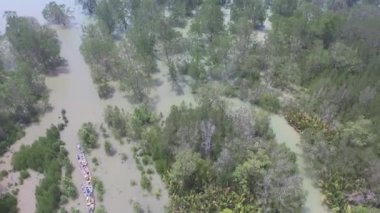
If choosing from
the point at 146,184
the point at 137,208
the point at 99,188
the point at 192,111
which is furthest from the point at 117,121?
the point at 137,208

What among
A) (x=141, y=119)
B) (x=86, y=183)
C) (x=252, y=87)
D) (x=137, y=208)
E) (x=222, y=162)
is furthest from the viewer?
(x=252, y=87)

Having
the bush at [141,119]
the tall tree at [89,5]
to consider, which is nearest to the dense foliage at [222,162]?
the bush at [141,119]

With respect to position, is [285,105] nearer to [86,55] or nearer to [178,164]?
[178,164]

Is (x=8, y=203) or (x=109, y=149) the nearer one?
(x=8, y=203)

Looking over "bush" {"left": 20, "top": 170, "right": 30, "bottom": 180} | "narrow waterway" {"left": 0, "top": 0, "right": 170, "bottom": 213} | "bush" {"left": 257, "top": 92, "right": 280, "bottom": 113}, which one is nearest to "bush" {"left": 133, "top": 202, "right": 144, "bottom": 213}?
"narrow waterway" {"left": 0, "top": 0, "right": 170, "bottom": 213}

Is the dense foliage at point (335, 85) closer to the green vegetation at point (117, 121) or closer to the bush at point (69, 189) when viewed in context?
the green vegetation at point (117, 121)

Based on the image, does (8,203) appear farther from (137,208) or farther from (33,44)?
(33,44)
